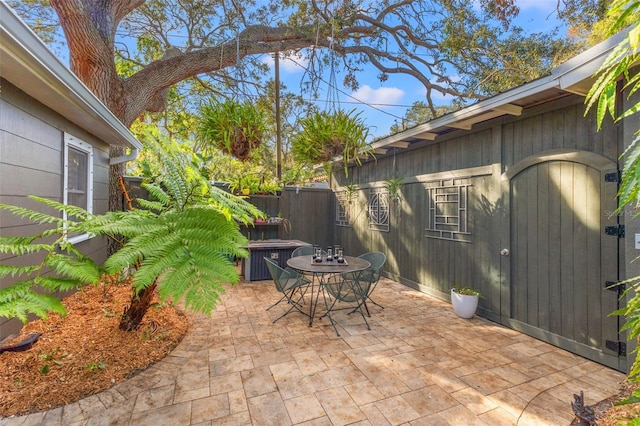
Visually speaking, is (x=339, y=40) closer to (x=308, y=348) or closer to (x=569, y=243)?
(x=569, y=243)

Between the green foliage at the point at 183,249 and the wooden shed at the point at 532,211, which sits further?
the wooden shed at the point at 532,211

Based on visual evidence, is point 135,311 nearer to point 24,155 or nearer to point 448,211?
point 24,155

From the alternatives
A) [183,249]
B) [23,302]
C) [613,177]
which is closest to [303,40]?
[613,177]

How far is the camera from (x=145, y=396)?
7.11 feet

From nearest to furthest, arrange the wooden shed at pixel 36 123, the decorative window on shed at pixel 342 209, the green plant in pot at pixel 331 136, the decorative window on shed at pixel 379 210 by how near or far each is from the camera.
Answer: the wooden shed at pixel 36 123 → the green plant in pot at pixel 331 136 → the decorative window on shed at pixel 379 210 → the decorative window on shed at pixel 342 209

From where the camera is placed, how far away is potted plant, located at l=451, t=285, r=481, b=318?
375cm

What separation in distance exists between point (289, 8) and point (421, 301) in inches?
238

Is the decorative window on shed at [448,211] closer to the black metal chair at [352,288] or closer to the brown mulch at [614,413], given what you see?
the black metal chair at [352,288]

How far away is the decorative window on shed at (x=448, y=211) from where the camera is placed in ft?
13.9

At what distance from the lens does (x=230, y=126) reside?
2598 millimetres

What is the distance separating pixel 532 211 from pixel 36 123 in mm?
5321

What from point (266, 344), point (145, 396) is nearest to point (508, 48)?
point (266, 344)

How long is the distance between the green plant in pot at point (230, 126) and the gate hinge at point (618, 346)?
3.82 meters

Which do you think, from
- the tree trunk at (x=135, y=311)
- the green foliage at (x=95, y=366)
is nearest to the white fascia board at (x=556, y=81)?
the tree trunk at (x=135, y=311)
